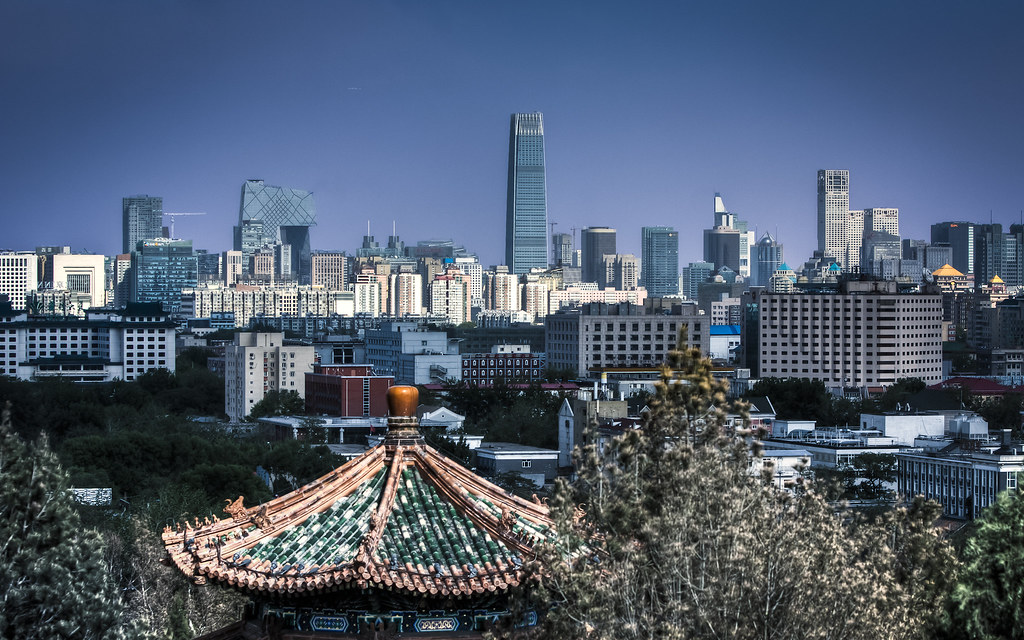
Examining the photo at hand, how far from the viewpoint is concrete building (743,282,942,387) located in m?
111

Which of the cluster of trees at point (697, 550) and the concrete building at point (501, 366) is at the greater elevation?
the cluster of trees at point (697, 550)

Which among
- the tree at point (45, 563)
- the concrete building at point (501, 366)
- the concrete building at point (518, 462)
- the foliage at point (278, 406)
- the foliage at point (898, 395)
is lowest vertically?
the concrete building at point (518, 462)

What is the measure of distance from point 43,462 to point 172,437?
37.0m

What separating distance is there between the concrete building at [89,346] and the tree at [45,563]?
3400 inches

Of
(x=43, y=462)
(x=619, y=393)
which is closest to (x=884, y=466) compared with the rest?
(x=619, y=393)

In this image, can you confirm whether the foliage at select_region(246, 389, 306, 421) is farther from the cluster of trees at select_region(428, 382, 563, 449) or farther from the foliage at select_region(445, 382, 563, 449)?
the foliage at select_region(445, 382, 563, 449)

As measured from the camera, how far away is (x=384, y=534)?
11172mm

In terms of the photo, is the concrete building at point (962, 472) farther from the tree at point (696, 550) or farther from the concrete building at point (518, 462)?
the tree at point (696, 550)

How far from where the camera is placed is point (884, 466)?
2229 inches

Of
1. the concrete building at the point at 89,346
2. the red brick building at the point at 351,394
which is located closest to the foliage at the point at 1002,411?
the red brick building at the point at 351,394

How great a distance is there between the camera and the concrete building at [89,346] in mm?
107438

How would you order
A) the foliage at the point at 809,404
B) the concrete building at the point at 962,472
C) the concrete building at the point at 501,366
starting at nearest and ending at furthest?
the concrete building at the point at 962,472, the foliage at the point at 809,404, the concrete building at the point at 501,366

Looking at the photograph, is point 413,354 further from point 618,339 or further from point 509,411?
point 509,411

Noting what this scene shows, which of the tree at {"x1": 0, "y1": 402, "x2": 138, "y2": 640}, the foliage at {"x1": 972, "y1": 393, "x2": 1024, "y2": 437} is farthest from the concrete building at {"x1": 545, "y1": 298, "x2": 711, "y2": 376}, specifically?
the tree at {"x1": 0, "y1": 402, "x2": 138, "y2": 640}
